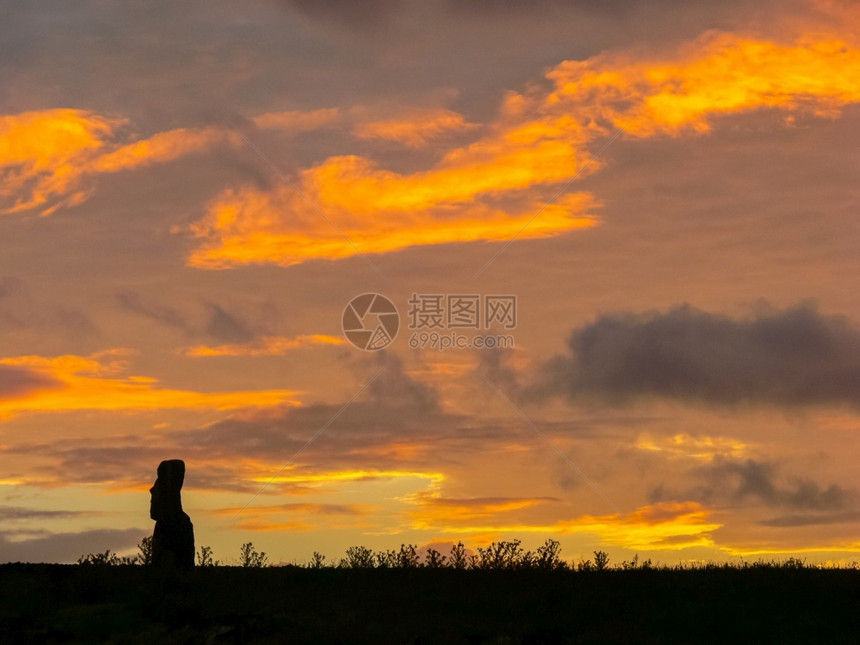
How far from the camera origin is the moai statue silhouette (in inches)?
1284

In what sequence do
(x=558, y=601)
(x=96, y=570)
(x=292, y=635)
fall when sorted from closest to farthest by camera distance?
(x=292, y=635) < (x=558, y=601) < (x=96, y=570)

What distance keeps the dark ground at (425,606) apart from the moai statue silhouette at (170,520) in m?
2.68

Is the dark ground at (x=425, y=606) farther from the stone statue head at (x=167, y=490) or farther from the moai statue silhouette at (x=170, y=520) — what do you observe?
the stone statue head at (x=167, y=490)

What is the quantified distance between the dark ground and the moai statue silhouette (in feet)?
8.80

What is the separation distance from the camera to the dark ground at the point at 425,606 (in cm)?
2427

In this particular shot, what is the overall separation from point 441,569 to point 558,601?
3860mm

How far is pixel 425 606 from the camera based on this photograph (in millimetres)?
26250

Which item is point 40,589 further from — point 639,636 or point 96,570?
point 639,636

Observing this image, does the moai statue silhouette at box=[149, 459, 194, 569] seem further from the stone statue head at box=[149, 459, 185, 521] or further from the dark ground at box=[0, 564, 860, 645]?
the dark ground at box=[0, 564, 860, 645]

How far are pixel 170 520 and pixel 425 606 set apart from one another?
10.2m

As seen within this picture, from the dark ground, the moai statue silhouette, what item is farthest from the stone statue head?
the dark ground

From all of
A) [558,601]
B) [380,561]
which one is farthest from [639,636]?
[380,561]

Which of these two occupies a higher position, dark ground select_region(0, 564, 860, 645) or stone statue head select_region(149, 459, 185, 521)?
→ stone statue head select_region(149, 459, 185, 521)

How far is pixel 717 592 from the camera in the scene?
2742 cm
